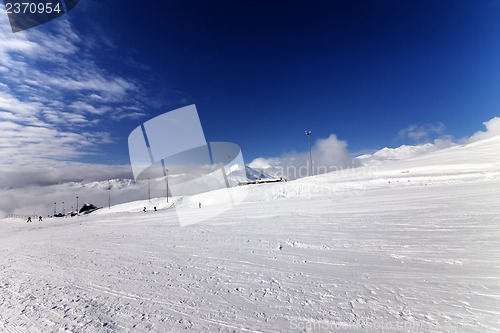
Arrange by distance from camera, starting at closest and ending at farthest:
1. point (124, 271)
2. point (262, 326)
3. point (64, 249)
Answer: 1. point (262, 326)
2. point (124, 271)
3. point (64, 249)

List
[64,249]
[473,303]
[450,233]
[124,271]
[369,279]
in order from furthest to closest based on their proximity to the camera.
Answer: [64,249] → [450,233] → [124,271] → [369,279] → [473,303]

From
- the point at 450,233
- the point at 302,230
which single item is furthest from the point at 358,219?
the point at 450,233

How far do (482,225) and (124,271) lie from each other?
1087 cm

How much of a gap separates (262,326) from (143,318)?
1.91 metres

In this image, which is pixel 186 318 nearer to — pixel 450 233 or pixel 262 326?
pixel 262 326

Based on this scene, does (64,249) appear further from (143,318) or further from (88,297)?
(143,318)

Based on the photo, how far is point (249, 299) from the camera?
15.1 ft

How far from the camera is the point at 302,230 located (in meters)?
10.1

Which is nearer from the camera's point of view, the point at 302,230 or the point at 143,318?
the point at 143,318

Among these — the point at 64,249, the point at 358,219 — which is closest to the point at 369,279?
the point at 358,219

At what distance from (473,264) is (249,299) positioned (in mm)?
4908

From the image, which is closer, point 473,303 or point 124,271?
point 473,303

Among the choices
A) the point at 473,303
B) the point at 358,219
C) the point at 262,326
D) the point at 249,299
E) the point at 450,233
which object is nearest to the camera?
the point at 262,326

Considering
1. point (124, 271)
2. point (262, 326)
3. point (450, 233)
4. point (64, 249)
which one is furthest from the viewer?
point (64, 249)
